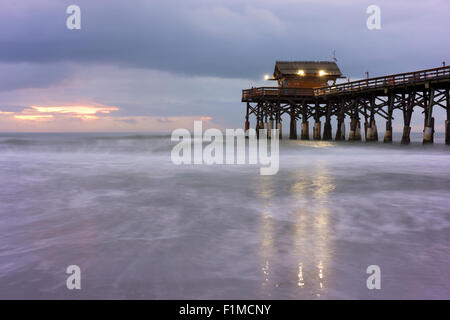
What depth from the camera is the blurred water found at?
3.81 meters

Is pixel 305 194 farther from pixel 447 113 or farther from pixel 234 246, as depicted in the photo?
pixel 447 113

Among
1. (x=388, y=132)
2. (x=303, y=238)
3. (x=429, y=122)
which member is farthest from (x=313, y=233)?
(x=388, y=132)

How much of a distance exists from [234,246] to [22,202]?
5910mm

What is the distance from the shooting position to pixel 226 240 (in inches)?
213

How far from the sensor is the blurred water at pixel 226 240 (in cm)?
381

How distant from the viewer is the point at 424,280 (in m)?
3.91

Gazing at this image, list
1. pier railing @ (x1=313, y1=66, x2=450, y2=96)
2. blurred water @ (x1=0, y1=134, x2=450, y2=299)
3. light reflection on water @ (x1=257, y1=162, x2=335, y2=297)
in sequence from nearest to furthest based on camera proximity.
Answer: blurred water @ (x1=0, y1=134, x2=450, y2=299) → light reflection on water @ (x1=257, y1=162, x2=335, y2=297) → pier railing @ (x1=313, y1=66, x2=450, y2=96)

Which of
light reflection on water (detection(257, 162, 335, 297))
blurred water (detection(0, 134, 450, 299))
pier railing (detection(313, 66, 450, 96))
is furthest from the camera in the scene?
pier railing (detection(313, 66, 450, 96))

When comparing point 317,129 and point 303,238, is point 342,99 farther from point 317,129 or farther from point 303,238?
point 303,238

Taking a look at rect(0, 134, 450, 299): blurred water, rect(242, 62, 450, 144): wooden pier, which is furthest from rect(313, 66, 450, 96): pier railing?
rect(0, 134, 450, 299): blurred water

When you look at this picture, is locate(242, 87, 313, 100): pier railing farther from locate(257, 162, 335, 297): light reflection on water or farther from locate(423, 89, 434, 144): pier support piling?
locate(257, 162, 335, 297): light reflection on water

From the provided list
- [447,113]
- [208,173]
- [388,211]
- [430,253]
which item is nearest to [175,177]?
[208,173]

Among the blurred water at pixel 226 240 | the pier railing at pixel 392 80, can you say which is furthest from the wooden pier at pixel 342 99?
the blurred water at pixel 226 240
